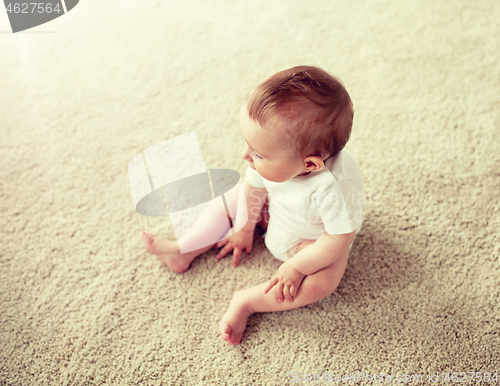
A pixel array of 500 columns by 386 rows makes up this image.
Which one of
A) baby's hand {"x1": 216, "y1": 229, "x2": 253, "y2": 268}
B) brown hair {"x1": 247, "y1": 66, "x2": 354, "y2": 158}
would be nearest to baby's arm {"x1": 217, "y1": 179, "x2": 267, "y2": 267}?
baby's hand {"x1": 216, "y1": 229, "x2": 253, "y2": 268}

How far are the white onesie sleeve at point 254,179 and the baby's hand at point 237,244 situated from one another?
0.13 metres

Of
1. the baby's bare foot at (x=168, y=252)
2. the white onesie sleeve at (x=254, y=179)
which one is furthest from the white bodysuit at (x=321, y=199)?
the baby's bare foot at (x=168, y=252)

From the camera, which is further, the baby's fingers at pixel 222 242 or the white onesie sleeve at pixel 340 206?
the baby's fingers at pixel 222 242

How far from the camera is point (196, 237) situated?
34.5 inches

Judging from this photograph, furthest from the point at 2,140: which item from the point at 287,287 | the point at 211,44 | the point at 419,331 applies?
the point at 419,331

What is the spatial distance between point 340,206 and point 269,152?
16 cm

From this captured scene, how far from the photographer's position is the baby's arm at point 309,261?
28.0 inches

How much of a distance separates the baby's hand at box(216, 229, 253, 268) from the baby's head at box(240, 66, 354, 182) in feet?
0.93

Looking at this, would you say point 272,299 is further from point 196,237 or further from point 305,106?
point 305,106

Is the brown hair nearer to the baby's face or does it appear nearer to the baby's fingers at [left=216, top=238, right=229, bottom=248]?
the baby's face

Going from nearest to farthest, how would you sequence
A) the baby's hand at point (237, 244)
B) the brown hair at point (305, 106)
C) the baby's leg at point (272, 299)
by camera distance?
the brown hair at point (305, 106), the baby's leg at point (272, 299), the baby's hand at point (237, 244)

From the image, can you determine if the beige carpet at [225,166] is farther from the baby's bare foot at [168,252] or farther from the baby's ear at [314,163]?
the baby's ear at [314,163]

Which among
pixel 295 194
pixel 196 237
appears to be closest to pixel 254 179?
pixel 295 194

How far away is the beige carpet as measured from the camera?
775mm
